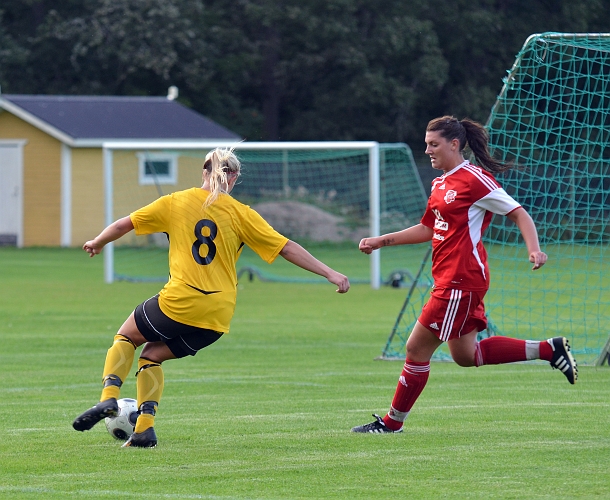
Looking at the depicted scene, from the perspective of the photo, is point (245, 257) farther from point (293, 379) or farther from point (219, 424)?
point (219, 424)

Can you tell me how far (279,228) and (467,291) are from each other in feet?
81.1

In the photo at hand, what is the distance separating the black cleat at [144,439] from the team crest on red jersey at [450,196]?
219 cm

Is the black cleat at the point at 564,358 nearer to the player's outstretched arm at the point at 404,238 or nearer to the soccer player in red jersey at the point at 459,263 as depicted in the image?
the soccer player in red jersey at the point at 459,263

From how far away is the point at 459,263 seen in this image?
23.1 feet

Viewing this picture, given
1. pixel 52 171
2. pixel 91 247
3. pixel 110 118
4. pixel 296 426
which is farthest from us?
pixel 110 118

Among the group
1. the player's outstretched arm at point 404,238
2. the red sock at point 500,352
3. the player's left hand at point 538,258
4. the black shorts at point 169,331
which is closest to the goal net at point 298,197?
the player's outstretched arm at point 404,238

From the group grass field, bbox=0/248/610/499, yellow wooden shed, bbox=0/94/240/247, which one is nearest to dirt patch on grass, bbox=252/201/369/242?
yellow wooden shed, bbox=0/94/240/247

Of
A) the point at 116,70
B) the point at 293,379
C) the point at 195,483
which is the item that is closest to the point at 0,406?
the point at 293,379

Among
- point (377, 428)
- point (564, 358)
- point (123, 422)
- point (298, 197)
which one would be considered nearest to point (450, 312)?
point (564, 358)

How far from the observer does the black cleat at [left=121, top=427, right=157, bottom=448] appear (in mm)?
6816

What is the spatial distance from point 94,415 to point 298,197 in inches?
1070

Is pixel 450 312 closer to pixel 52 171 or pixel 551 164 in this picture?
pixel 551 164

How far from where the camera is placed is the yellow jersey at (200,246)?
6.73 metres

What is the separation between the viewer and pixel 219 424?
7.79m
